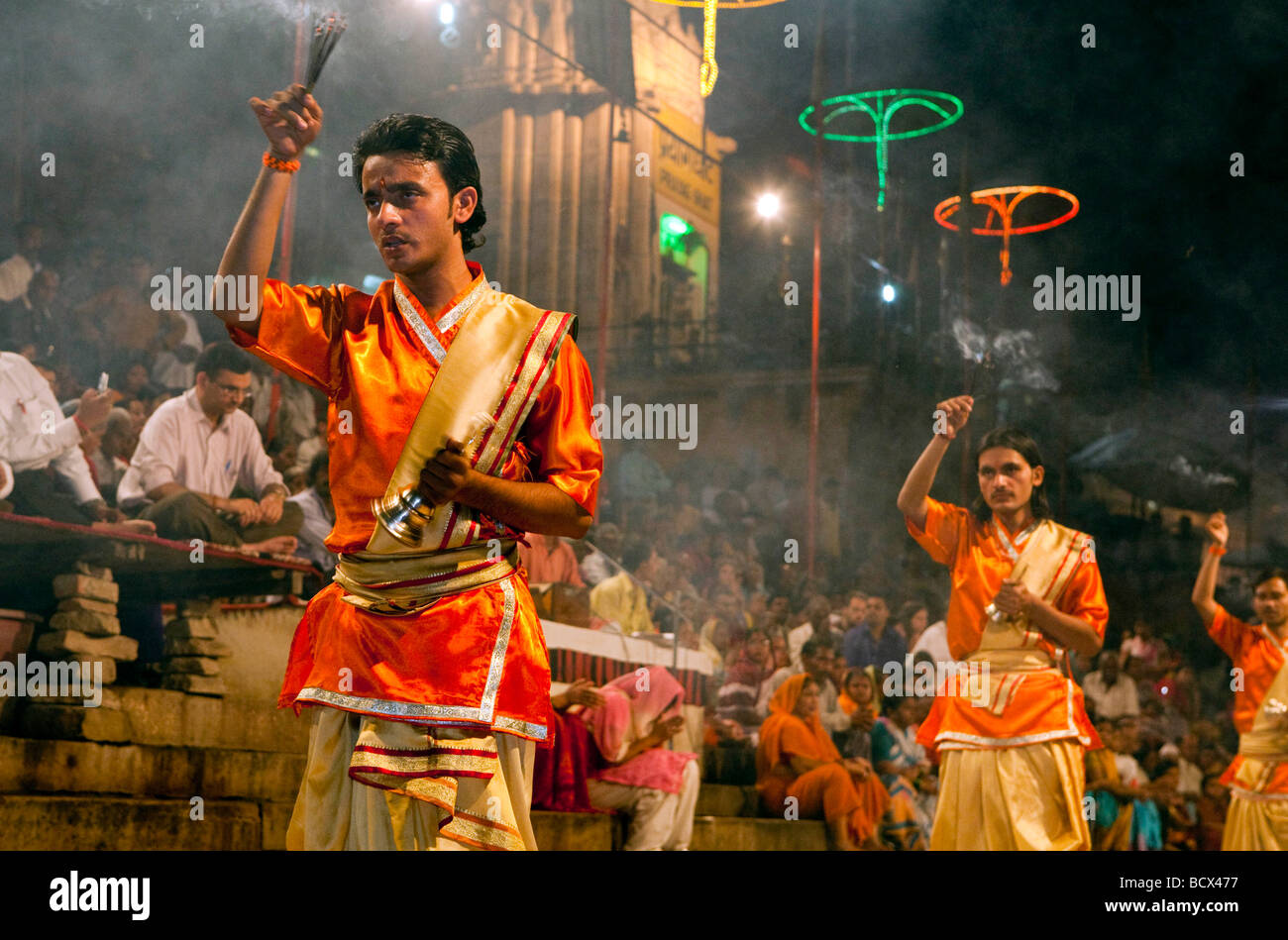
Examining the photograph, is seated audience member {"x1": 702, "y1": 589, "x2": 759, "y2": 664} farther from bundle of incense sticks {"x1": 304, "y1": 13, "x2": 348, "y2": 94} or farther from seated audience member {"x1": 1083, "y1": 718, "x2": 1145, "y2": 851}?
bundle of incense sticks {"x1": 304, "y1": 13, "x2": 348, "y2": 94}

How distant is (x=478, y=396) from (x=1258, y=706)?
565 cm

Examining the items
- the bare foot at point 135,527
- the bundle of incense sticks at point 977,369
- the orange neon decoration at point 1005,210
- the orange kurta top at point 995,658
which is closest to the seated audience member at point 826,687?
the orange kurta top at point 995,658

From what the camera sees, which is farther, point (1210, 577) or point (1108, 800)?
point (1108, 800)

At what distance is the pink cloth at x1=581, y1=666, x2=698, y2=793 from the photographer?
555cm

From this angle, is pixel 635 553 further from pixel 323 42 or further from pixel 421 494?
pixel 421 494

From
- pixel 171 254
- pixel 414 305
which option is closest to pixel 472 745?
pixel 414 305

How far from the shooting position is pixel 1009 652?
455cm

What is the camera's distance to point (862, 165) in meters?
10.3

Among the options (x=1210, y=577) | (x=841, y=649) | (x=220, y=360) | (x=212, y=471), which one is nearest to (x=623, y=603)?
(x=841, y=649)

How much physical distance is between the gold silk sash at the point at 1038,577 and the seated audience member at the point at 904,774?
227cm

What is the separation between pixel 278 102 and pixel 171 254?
13.6 feet

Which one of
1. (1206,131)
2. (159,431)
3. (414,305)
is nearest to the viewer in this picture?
(414,305)

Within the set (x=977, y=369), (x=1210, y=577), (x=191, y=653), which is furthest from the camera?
(x=977, y=369)
